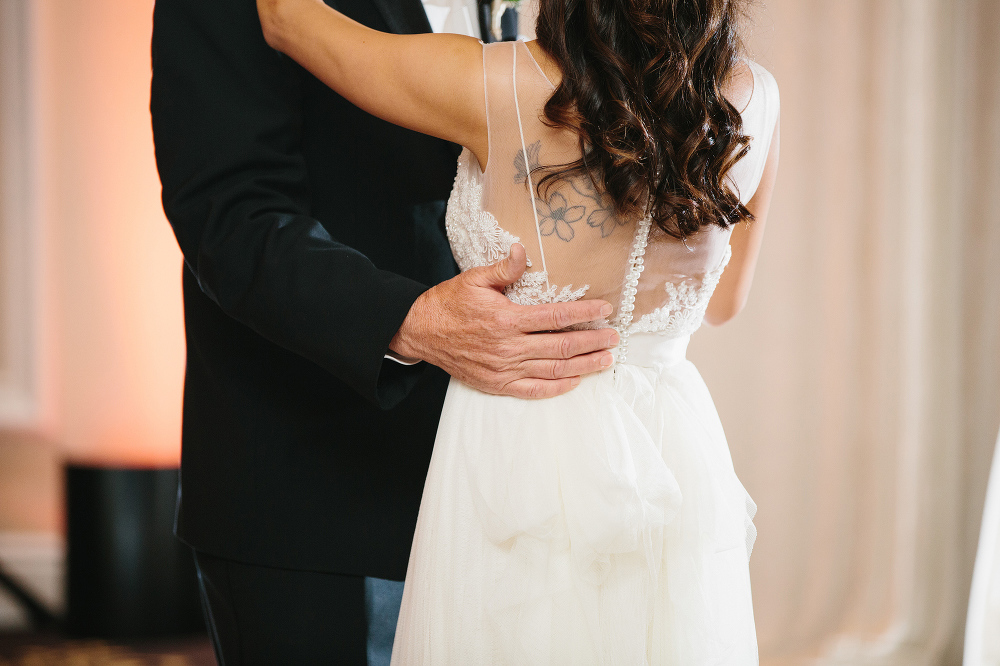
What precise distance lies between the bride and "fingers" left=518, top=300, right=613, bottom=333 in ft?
0.14

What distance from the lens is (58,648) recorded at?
2697 mm

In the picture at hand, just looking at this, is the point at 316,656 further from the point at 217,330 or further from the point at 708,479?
the point at 708,479

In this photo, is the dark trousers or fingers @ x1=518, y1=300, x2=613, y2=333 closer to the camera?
fingers @ x1=518, y1=300, x2=613, y2=333

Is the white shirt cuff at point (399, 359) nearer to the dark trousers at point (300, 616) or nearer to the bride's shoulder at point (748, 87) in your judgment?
the dark trousers at point (300, 616)

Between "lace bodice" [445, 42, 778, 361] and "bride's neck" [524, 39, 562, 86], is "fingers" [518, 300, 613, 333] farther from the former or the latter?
"bride's neck" [524, 39, 562, 86]

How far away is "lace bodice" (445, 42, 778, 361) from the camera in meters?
0.91

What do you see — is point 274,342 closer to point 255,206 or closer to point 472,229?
point 255,206

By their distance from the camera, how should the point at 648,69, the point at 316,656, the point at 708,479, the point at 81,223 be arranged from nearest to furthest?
the point at 648,69 < the point at 708,479 < the point at 316,656 < the point at 81,223

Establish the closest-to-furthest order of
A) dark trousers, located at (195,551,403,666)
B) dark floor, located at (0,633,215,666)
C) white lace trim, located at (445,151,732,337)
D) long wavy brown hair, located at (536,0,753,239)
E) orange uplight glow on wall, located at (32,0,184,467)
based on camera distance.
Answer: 1. long wavy brown hair, located at (536,0,753,239)
2. white lace trim, located at (445,151,732,337)
3. dark trousers, located at (195,551,403,666)
4. dark floor, located at (0,633,215,666)
5. orange uplight glow on wall, located at (32,0,184,467)

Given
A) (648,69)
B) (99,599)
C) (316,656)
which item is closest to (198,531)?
(316,656)

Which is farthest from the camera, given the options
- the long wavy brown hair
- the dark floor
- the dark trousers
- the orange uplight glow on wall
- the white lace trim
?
the orange uplight glow on wall

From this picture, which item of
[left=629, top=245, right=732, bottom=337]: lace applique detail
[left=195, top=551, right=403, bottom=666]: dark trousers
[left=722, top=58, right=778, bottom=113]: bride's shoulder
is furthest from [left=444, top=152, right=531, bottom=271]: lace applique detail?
[left=195, top=551, right=403, bottom=666]: dark trousers

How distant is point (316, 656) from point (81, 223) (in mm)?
2754
